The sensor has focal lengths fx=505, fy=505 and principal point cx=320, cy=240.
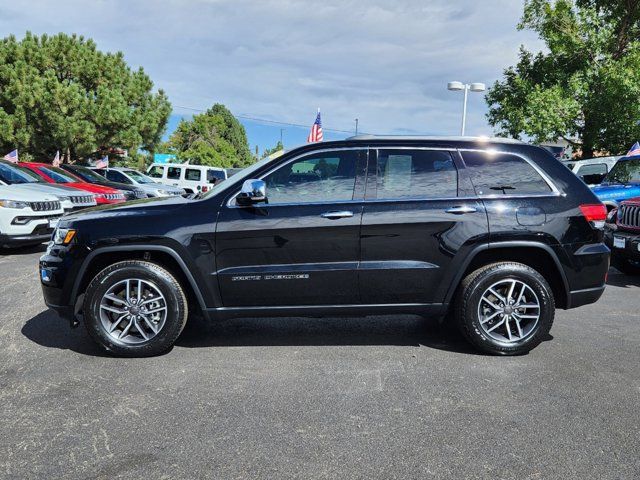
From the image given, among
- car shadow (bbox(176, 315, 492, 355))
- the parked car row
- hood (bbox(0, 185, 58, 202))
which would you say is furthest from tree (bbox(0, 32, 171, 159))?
car shadow (bbox(176, 315, 492, 355))

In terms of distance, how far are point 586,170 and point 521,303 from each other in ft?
33.1

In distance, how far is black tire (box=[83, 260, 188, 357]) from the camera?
3934 mm

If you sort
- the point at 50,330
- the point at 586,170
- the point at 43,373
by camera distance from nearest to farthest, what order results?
the point at 43,373 → the point at 50,330 → the point at 586,170

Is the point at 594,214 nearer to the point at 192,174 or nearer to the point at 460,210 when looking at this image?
the point at 460,210

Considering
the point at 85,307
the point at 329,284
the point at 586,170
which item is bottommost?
the point at 85,307

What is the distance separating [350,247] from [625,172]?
869cm

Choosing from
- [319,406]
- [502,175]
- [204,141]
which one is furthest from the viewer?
[204,141]

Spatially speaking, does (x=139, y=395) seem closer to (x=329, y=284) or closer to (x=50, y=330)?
(x=329, y=284)

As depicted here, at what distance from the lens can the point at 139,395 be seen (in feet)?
11.0

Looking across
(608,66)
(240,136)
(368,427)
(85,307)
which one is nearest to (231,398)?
(368,427)

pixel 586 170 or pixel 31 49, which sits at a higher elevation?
pixel 31 49

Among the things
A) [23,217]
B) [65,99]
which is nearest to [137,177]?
[65,99]

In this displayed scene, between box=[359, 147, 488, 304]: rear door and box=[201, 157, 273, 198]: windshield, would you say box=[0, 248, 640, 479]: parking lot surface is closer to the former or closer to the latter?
box=[359, 147, 488, 304]: rear door

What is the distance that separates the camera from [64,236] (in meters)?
4.04
